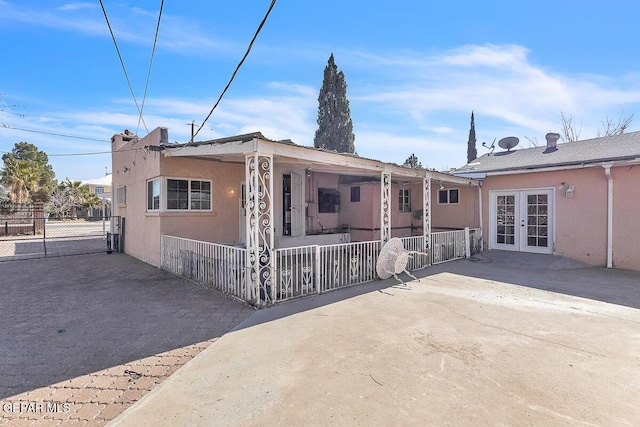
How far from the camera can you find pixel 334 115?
2605 centimetres

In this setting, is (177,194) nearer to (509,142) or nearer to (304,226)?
(304,226)

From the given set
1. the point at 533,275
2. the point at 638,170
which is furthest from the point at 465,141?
the point at 533,275

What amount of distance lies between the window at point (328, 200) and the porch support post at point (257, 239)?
5.97 metres

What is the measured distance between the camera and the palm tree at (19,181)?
2361 cm

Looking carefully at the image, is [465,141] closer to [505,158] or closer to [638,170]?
[505,158]

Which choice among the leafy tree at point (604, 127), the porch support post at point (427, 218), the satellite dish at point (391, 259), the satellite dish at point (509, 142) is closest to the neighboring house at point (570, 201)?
the satellite dish at point (509, 142)

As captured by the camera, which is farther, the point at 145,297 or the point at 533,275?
the point at 533,275

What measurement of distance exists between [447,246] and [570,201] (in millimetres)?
3858

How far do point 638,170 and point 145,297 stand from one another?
1234 cm

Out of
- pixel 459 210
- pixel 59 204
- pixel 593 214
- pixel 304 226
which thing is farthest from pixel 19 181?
pixel 593 214

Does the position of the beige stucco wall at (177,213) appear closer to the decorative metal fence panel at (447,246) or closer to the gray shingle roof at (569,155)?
the decorative metal fence panel at (447,246)

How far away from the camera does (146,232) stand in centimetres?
949

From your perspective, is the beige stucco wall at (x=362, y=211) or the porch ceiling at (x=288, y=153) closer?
the porch ceiling at (x=288, y=153)

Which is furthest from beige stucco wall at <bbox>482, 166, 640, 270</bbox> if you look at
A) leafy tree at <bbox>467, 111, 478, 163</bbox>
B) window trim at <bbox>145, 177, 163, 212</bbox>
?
leafy tree at <bbox>467, 111, 478, 163</bbox>
